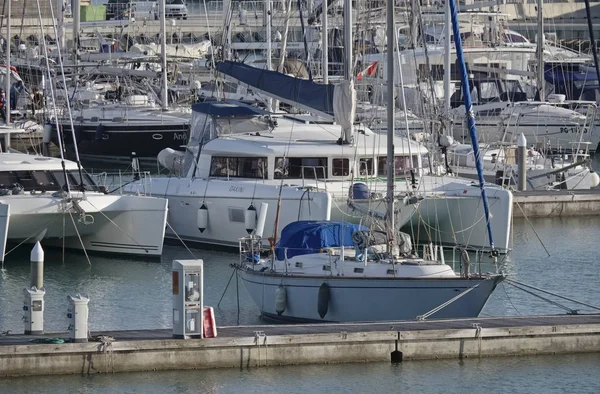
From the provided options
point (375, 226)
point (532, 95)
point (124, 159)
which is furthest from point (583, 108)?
point (375, 226)

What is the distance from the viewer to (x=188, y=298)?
2334cm

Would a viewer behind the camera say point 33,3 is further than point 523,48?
Yes

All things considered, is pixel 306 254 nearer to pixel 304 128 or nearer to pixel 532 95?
pixel 304 128

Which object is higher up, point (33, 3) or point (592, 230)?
point (33, 3)

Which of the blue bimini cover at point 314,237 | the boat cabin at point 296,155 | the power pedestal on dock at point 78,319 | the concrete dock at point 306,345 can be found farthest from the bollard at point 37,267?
the boat cabin at point 296,155

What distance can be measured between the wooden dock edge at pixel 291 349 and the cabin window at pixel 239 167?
12.8 m

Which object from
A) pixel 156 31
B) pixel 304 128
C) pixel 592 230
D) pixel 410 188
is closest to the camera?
pixel 410 188

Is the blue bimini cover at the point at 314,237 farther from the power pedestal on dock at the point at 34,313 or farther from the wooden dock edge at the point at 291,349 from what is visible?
the power pedestal on dock at the point at 34,313

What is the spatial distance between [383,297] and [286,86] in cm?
1304

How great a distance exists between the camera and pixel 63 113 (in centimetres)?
6103

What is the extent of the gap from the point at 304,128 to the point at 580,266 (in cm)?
732

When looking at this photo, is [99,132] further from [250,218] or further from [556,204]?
[250,218]

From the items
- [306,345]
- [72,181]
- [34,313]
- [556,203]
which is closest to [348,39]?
[72,181]

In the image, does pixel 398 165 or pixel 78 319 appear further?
pixel 398 165
